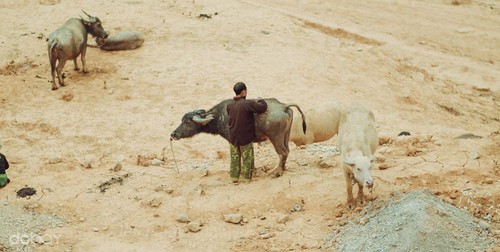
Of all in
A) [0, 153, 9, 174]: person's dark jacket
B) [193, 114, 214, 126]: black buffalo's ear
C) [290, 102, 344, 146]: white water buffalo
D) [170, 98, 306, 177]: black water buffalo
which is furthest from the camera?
[290, 102, 344, 146]: white water buffalo

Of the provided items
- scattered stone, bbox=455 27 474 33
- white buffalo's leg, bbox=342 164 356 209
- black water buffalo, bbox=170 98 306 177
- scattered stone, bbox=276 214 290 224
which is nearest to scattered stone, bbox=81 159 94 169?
black water buffalo, bbox=170 98 306 177

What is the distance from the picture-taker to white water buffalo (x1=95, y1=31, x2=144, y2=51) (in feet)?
50.4

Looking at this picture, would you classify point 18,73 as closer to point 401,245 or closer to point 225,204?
point 225,204

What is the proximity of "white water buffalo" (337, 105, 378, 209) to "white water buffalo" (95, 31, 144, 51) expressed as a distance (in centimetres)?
814

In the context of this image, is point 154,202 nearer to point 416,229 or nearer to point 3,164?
point 3,164

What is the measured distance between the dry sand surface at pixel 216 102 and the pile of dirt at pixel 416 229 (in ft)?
0.14

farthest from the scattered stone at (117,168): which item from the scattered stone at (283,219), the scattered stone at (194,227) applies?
the scattered stone at (283,219)

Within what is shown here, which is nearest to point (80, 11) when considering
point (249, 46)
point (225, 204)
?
point (249, 46)

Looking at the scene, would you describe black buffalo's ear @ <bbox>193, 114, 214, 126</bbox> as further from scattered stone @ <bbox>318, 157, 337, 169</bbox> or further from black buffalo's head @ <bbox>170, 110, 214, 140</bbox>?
scattered stone @ <bbox>318, 157, 337, 169</bbox>

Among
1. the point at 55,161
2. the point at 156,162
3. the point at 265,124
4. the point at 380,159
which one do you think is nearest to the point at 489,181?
the point at 380,159

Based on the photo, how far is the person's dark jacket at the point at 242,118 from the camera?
877 cm

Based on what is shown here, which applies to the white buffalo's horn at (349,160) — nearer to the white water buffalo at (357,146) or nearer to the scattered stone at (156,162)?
the white water buffalo at (357,146)

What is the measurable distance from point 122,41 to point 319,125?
7657 millimetres

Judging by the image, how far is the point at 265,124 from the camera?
896cm
